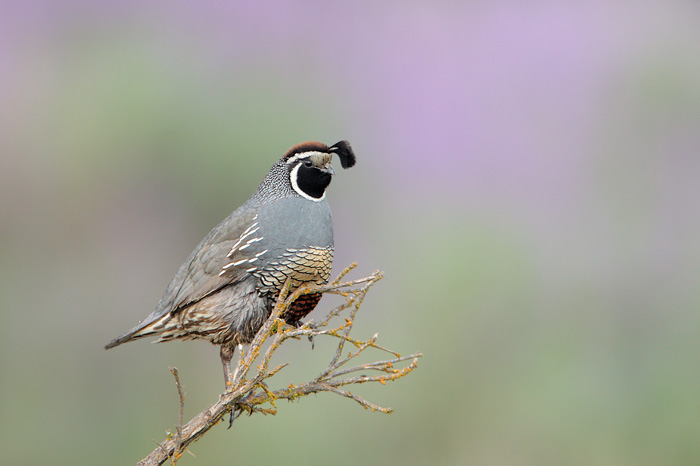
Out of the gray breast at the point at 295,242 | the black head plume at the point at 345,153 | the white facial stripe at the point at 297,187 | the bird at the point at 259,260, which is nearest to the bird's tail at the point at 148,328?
the bird at the point at 259,260

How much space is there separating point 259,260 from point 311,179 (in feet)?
1.02

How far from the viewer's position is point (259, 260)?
8.28ft

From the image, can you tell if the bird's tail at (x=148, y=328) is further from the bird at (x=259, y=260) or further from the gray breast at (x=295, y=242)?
the gray breast at (x=295, y=242)

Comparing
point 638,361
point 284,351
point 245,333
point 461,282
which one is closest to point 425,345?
point 461,282

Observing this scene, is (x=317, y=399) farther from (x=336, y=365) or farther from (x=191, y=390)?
(x=336, y=365)

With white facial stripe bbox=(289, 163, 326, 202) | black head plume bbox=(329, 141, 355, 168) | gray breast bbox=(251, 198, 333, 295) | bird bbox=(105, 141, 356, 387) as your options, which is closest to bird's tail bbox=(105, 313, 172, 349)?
bird bbox=(105, 141, 356, 387)

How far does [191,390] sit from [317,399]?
3.04 feet

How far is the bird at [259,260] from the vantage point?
98.4 inches

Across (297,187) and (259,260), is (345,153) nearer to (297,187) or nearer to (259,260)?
(297,187)

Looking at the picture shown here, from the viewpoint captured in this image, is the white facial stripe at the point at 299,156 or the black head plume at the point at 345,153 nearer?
the black head plume at the point at 345,153

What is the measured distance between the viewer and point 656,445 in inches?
227

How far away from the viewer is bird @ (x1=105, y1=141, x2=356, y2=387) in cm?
250

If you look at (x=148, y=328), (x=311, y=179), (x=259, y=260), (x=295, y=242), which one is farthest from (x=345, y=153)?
(x=148, y=328)

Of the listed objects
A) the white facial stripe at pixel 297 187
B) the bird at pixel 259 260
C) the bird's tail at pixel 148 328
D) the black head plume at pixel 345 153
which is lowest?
the bird's tail at pixel 148 328
